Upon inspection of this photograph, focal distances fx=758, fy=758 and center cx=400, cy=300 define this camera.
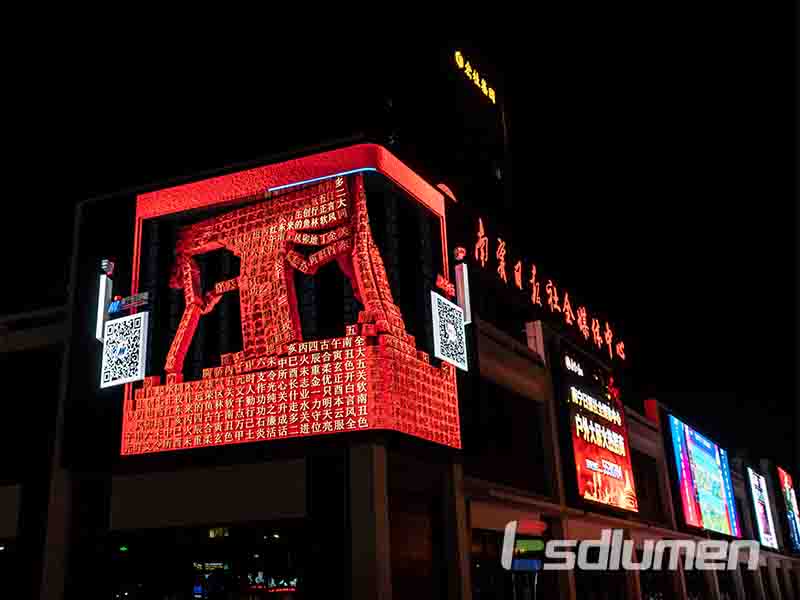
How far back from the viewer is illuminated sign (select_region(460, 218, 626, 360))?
2197cm

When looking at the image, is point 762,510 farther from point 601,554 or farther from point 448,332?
point 448,332

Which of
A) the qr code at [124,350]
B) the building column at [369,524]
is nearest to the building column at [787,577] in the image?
the building column at [369,524]

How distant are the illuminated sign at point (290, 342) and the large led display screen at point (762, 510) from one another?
38818 millimetres

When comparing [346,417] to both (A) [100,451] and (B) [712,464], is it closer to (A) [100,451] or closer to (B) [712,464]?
(A) [100,451]

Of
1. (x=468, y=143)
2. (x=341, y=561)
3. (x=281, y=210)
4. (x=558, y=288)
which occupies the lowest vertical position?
(x=341, y=561)

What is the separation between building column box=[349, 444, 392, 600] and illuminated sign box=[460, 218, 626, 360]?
342 inches

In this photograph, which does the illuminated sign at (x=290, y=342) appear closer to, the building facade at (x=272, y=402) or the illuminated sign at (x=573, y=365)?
the building facade at (x=272, y=402)

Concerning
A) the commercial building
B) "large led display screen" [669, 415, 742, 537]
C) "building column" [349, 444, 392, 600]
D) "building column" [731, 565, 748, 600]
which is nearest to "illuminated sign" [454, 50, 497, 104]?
the commercial building

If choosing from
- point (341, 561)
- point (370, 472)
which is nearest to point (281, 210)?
point (370, 472)

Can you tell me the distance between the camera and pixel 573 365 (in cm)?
2483

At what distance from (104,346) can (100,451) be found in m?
2.31

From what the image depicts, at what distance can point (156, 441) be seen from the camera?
1567 centimetres

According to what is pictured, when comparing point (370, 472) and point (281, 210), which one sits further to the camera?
point (281, 210)

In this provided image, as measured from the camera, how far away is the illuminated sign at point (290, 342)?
568 inches
